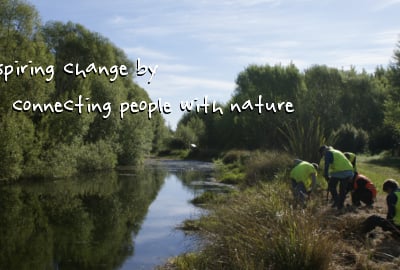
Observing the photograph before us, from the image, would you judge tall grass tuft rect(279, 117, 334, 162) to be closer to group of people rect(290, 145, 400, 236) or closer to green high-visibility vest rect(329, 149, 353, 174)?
group of people rect(290, 145, 400, 236)

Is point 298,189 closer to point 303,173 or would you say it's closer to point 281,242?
point 303,173

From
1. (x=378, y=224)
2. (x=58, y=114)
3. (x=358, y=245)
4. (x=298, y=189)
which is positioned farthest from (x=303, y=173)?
(x=58, y=114)

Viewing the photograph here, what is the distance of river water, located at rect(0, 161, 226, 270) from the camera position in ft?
44.1

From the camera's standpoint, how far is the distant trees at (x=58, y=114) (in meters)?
31.7

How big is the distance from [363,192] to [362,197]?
152mm

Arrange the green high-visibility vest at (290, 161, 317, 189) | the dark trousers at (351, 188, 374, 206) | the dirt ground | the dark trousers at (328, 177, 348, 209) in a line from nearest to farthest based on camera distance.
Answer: the dirt ground → the dark trousers at (328, 177, 348, 209) → the dark trousers at (351, 188, 374, 206) → the green high-visibility vest at (290, 161, 317, 189)

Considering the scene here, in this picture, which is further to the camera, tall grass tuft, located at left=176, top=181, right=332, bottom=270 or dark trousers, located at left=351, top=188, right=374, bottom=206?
dark trousers, located at left=351, top=188, right=374, bottom=206

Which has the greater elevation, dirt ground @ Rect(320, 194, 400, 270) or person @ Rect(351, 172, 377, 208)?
person @ Rect(351, 172, 377, 208)

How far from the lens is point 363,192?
48.3 ft

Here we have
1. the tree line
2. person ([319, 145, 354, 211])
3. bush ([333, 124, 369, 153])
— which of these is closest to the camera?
person ([319, 145, 354, 211])

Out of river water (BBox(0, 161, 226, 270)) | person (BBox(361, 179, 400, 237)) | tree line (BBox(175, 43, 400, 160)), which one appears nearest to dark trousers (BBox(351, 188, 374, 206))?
person (BBox(361, 179, 400, 237))

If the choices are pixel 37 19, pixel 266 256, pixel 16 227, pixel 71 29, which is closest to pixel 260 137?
pixel 71 29

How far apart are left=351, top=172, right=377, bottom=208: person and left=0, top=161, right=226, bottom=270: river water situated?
203 inches

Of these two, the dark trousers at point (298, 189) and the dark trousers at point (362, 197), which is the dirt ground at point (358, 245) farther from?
the dark trousers at point (362, 197)
